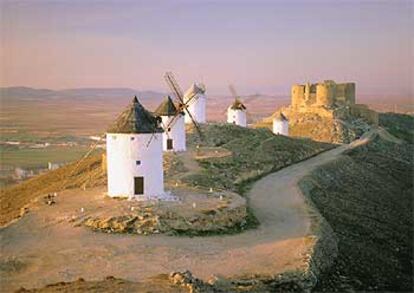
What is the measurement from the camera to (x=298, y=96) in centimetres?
6344

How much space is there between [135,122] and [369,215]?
12.1 metres

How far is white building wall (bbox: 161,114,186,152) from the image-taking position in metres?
38.8

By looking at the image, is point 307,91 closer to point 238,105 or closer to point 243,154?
point 238,105

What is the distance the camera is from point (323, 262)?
67.5ft

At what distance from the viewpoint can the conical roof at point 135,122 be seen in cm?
2557

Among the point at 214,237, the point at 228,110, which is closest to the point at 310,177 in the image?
the point at 214,237

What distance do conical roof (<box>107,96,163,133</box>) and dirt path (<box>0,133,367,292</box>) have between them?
337cm

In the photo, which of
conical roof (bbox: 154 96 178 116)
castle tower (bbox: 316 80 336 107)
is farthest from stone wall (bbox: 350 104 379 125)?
conical roof (bbox: 154 96 178 116)

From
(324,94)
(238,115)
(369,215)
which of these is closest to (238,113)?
(238,115)

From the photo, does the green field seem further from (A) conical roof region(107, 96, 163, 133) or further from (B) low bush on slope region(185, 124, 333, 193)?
(A) conical roof region(107, 96, 163, 133)

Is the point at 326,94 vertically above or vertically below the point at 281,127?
above

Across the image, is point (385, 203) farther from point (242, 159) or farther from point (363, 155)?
point (363, 155)

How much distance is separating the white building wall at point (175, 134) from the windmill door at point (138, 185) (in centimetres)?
1287

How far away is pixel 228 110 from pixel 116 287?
39.5 m
